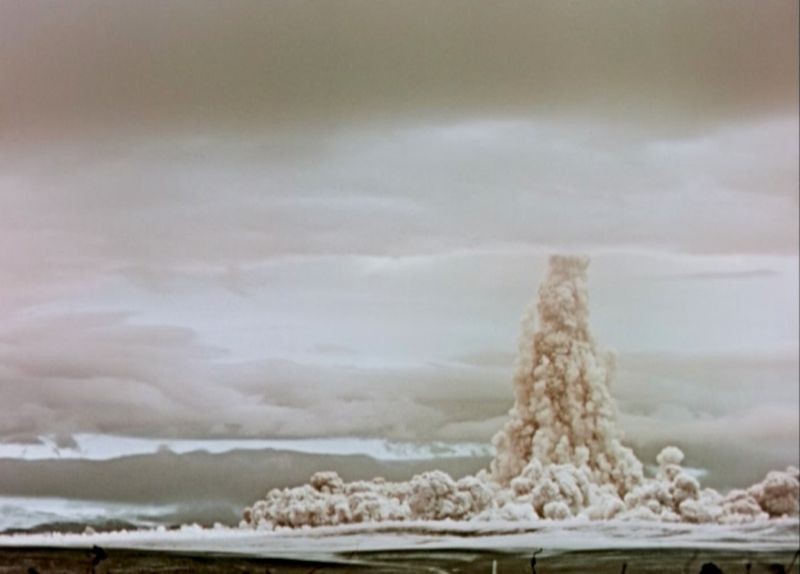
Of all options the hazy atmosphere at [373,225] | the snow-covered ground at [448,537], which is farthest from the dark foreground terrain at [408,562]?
the hazy atmosphere at [373,225]

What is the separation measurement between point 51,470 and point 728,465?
6.88 feet

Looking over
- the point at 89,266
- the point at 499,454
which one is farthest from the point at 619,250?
the point at 89,266

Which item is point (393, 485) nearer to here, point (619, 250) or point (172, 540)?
point (172, 540)

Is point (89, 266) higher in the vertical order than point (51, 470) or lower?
higher

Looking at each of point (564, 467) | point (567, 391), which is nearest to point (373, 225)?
point (567, 391)

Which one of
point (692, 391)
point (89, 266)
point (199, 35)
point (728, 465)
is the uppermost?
point (199, 35)

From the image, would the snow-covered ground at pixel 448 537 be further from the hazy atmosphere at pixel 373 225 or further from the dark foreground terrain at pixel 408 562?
the hazy atmosphere at pixel 373 225

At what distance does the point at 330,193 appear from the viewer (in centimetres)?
358

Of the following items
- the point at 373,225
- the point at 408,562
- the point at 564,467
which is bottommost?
the point at 408,562

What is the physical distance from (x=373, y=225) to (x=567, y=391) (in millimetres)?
804

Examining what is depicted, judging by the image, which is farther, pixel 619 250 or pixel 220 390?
pixel 619 250

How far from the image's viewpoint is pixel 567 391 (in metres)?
3.66

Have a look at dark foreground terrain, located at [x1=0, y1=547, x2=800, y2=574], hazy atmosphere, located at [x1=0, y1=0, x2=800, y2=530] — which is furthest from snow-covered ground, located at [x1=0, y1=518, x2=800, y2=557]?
hazy atmosphere, located at [x1=0, y1=0, x2=800, y2=530]

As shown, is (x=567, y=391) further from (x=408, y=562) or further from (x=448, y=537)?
(x=408, y=562)
